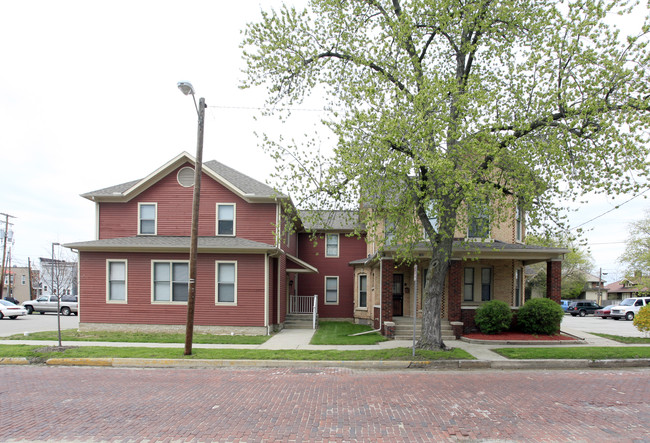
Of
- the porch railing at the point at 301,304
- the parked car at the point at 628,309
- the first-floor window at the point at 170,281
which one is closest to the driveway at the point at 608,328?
the parked car at the point at 628,309

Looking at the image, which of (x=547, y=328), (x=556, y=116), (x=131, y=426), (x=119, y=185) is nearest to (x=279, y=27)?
(x=556, y=116)

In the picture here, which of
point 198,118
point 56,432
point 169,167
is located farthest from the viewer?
point 169,167

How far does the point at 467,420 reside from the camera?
6.81 m

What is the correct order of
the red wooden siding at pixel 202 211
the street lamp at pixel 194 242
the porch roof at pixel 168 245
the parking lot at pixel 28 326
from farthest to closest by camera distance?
1. the parking lot at pixel 28 326
2. the red wooden siding at pixel 202 211
3. the porch roof at pixel 168 245
4. the street lamp at pixel 194 242

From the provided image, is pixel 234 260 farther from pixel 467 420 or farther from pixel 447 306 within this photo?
pixel 467 420

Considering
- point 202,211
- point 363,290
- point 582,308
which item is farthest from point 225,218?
point 582,308

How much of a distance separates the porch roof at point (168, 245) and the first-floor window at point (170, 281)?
0.78 m

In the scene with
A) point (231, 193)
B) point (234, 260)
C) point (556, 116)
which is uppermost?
point (556, 116)

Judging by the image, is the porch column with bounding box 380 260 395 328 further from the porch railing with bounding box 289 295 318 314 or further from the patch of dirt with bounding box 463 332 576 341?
the porch railing with bounding box 289 295 318 314

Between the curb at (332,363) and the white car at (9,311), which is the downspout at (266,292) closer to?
the curb at (332,363)

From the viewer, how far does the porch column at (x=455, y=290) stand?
1642cm

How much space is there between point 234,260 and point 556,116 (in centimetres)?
1254

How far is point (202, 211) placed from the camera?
18.6m

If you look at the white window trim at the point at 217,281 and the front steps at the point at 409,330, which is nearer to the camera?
the front steps at the point at 409,330
